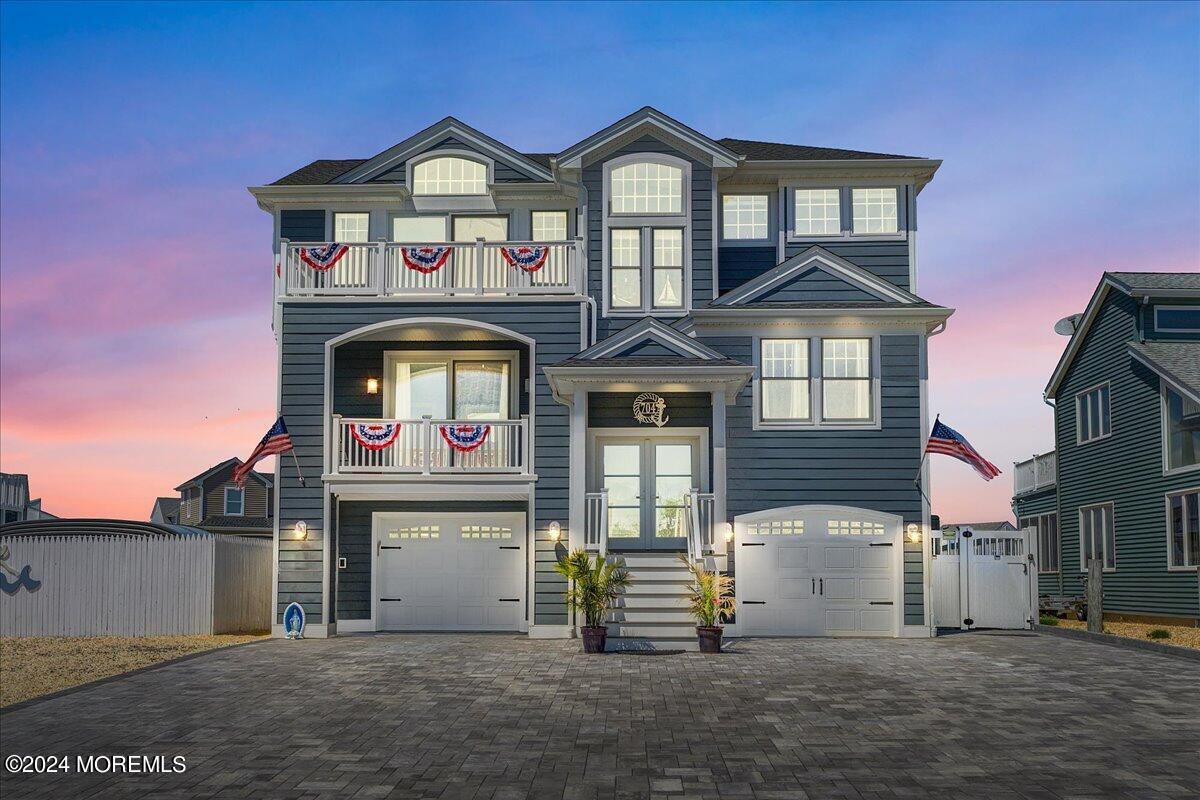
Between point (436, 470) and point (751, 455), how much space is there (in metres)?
5.59

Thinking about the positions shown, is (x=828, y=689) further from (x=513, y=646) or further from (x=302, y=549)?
(x=302, y=549)

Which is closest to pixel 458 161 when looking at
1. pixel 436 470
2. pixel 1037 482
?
pixel 436 470

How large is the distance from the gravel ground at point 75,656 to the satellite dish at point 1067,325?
20.8m

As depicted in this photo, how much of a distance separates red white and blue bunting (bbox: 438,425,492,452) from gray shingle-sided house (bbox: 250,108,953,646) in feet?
0.22

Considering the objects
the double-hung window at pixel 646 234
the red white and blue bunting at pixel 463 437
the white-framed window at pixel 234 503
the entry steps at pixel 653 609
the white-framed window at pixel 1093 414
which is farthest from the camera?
the white-framed window at pixel 234 503

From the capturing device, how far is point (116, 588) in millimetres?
21766

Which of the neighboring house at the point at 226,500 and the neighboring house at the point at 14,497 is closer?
the neighboring house at the point at 14,497

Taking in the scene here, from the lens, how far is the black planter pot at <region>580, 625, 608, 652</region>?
17703 millimetres

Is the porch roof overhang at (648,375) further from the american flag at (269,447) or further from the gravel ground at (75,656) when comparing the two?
the gravel ground at (75,656)

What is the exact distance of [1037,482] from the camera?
112 ft

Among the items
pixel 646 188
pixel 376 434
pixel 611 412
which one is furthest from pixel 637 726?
pixel 646 188

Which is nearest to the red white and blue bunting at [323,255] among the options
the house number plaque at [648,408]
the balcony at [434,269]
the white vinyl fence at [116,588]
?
the balcony at [434,269]

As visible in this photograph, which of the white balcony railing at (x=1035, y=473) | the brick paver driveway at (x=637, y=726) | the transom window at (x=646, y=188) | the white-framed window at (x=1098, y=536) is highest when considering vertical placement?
the transom window at (x=646, y=188)

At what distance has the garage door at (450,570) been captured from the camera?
880 inches
